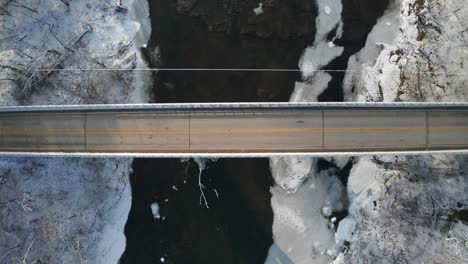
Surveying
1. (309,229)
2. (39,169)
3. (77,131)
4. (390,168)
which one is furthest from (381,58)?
(39,169)

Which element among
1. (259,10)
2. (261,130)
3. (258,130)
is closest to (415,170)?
(261,130)

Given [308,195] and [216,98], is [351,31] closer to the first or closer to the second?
[216,98]

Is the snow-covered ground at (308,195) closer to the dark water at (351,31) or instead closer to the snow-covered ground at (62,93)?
the dark water at (351,31)

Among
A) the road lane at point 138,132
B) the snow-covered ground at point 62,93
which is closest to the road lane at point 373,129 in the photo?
the road lane at point 138,132

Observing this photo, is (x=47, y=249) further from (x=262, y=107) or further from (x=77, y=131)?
(x=262, y=107)

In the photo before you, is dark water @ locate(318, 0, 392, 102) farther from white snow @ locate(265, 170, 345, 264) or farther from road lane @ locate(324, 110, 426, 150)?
white snow @ locate(265, 170, 345, 264)

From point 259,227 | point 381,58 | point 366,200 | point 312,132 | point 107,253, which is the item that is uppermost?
point 381,58
